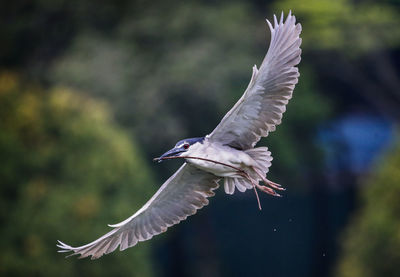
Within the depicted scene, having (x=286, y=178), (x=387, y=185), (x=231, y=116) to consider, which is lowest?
(x=231, y=116)

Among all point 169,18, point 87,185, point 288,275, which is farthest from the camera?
point 288,275

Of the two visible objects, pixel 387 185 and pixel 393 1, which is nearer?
pixel 387 185

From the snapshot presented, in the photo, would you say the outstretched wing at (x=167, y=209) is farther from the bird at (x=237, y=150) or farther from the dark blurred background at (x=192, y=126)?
the dark blurred background at (x=192, y=126)

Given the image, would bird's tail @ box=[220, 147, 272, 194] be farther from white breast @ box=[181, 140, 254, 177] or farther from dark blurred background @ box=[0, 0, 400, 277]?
dark blurred background @ box=[0, 0, 400, 277]

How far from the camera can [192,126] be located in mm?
13766

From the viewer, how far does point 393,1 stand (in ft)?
42.8

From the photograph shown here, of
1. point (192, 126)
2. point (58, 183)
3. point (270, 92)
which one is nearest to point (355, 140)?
point (192, 126)

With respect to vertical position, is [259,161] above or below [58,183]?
below

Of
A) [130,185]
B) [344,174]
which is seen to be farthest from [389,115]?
[130,185]

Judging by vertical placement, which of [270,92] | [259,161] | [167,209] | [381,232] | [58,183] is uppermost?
[58,183]

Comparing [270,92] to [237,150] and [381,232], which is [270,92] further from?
[381,232]

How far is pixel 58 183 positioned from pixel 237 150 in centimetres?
530

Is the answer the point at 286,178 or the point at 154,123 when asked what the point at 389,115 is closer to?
the point at 286,178

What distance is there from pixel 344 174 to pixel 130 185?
550 centimetres
